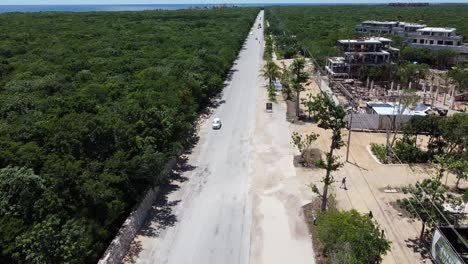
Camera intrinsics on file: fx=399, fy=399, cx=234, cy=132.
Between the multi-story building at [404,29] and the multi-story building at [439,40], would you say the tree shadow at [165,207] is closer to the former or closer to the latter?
the multi-story building at [439,40]

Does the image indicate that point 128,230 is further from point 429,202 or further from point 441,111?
point 441,111

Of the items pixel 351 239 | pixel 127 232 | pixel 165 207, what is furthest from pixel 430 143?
pixel 127 232

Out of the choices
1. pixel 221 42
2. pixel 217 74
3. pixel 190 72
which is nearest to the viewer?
pixel 190 72

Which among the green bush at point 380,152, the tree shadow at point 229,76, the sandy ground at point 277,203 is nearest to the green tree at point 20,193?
the sandy ground at point 277,203

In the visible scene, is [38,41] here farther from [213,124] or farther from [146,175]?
[146,175]

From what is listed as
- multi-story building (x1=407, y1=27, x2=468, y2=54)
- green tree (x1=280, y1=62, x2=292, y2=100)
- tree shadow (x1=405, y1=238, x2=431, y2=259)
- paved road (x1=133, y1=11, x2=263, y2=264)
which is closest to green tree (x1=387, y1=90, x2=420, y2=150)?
paved road (x1=133, y1=11, x2=263, y2=264)

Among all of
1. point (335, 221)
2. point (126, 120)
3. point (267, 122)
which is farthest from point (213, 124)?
point (335, 221)
